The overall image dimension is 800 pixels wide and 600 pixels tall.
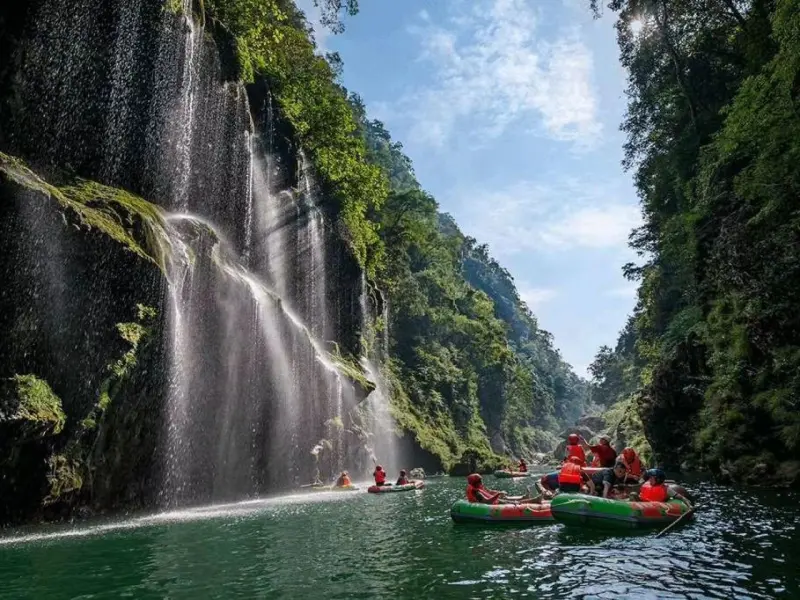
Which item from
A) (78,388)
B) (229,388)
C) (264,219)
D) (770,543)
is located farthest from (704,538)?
(264,219)

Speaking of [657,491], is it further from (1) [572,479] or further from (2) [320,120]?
(2) [320,120]

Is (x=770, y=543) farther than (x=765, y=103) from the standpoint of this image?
No

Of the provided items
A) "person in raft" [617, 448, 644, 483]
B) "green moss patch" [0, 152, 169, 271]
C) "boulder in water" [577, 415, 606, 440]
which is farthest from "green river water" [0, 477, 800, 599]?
"boulder in water" [577, 415, 606, 440]

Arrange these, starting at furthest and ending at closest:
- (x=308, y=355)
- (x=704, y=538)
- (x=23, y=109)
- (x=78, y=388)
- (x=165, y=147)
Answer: (x=308, y=355), (x=165, y=147), (x=23, y=109), (x=78, y=388), (x=704, y=538)

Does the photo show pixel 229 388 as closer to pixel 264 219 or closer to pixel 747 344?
pixel 264 219

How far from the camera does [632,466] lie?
14750 millimetres

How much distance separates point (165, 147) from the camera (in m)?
22.4

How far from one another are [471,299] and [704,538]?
205 feet

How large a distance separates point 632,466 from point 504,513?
13.1ft

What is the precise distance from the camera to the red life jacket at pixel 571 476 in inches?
552

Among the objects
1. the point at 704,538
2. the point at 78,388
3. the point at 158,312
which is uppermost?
the point at 158,312

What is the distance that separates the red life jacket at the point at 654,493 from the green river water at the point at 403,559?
2.43ft

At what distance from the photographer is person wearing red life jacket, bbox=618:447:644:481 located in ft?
47.1

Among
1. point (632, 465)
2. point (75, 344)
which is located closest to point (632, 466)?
point (632, 465)
